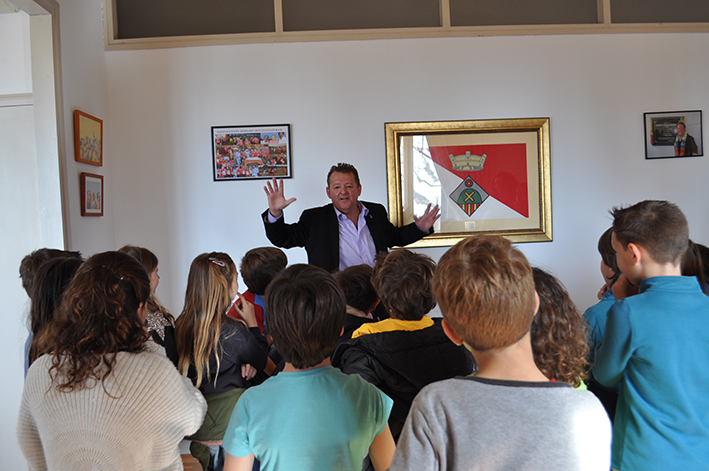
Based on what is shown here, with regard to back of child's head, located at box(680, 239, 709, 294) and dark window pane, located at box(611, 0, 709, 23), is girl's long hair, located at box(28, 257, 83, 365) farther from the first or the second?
dark window pane, located at box(611, 0, 709, 23)

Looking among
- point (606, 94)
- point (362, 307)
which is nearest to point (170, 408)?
point (362, 307)

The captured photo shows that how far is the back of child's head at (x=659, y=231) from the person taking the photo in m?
1.40

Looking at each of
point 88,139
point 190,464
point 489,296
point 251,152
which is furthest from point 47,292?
point 251,152

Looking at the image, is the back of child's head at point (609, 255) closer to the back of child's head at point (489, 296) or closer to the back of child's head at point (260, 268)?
the back of child's head at point (489, 296)

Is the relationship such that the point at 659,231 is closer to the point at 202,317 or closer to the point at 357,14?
the point at 202,317

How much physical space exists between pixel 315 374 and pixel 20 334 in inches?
108

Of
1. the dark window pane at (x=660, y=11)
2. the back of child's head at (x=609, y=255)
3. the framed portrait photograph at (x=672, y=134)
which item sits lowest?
the back of child's head at (x=609, y=255)

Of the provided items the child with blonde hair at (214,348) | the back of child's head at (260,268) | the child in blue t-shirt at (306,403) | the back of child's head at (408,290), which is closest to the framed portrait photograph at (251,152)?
the back of child's head at (260,268)

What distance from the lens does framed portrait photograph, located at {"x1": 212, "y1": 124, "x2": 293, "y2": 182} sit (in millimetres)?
3600

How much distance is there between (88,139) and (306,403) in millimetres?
2883

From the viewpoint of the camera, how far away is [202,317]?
175 cm

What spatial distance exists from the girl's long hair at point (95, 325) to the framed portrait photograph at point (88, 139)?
2270mm

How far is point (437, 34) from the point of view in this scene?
3.62m

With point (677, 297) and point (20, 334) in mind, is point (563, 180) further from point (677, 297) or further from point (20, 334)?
point (20, 334)
